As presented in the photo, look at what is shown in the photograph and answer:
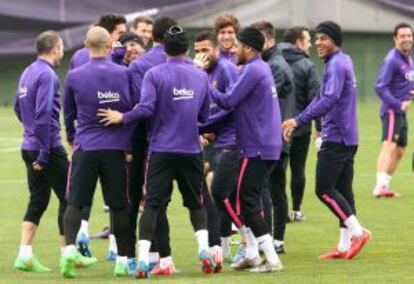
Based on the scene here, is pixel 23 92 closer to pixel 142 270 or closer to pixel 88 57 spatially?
pixel 88 57

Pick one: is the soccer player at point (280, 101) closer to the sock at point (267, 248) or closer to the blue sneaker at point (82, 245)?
the sock at point (267, 248)

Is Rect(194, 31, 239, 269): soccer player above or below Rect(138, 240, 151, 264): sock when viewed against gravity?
above

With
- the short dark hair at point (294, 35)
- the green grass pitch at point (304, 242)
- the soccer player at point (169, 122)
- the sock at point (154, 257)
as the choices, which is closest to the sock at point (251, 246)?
the green grass pitch at point (304, 242)

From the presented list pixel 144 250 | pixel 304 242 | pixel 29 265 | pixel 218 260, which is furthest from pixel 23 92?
pixel 304 242

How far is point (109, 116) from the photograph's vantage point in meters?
11.2

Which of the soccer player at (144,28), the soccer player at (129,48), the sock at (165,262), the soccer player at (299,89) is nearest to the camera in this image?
the sock at (165,262)

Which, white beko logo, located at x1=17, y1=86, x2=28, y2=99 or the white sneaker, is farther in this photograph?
white beko logo, located at x1=17, y1=86, x2=28, y2=99

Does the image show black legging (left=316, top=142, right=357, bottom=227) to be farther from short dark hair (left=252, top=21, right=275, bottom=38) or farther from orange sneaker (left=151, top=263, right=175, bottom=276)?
orange sneaker (left=151, top=263, right=175, bottom=276)

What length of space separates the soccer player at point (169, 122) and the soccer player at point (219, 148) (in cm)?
67

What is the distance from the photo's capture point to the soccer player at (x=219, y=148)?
1201 cm

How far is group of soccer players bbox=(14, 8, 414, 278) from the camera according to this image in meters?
11.3

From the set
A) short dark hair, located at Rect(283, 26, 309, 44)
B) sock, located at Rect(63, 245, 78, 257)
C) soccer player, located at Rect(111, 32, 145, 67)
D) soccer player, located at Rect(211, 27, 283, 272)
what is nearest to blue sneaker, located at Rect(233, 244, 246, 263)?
soccer player, located at Rect(211, 27, 283, 272)

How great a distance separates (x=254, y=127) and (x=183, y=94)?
739 millimetres

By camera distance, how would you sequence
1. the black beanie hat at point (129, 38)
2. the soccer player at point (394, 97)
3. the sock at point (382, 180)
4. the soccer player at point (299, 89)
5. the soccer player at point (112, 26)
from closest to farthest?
the black beanie hat at point (129, 38)
the soccer player at point (112, 26)
the soccer player at point (299, 89)
the soccer player at point (394, 97)
the sock at point (382, 180)
